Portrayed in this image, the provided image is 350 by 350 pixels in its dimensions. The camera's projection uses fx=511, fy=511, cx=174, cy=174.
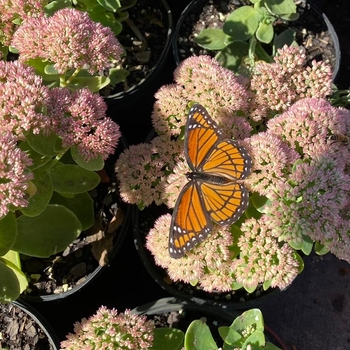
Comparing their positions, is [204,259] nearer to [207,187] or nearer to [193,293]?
[207,187]

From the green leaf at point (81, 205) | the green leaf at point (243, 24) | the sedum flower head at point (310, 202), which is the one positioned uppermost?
the green leaf at point (243, 24)

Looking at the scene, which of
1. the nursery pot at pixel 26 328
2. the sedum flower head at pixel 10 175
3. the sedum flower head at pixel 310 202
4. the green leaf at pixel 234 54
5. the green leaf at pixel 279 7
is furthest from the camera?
the green leaf at pixel 234 54

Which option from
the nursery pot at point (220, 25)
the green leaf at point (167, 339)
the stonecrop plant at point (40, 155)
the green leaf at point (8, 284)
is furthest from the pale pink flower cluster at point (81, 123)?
the nursery pot at point (220, 25)

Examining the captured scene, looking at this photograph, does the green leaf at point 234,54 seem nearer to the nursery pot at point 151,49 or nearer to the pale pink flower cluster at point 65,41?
the nursery pot at point 151,49

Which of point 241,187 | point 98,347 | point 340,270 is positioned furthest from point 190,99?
point 340,270

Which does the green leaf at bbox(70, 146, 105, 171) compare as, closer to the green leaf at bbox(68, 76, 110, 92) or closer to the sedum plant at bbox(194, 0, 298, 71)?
the green leaf at bbox(68, 76, 110, 92)

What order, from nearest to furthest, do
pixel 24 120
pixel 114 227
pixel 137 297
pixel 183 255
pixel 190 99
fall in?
pixel 24 120, pixel 183 255, pixel 190 99, pixel 114 227, pixel 137 297

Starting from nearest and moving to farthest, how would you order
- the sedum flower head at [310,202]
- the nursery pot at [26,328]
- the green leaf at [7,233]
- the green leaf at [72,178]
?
the sedum flower head at [310,202] → the green leaf at [7,233] → the green leaf at [72,178] → the nursery pot at [26,328]

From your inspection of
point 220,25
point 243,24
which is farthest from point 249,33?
point 220,25

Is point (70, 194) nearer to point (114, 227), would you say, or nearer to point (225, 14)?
point (114, 227)
